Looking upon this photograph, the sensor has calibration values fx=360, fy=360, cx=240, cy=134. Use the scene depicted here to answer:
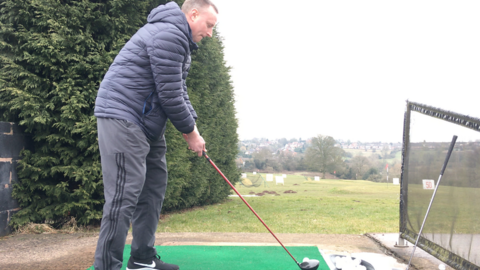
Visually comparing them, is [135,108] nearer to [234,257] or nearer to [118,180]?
[118,180]

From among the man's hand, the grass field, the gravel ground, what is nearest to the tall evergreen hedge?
the gravel ground

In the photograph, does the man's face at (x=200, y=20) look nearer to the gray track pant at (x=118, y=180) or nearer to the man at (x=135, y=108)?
the man at (x=135, y=108)

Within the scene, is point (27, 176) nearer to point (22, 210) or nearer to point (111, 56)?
point (22, 210)

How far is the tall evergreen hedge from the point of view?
14.0 feet

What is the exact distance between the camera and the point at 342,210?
30.9 feet

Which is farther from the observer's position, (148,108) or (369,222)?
(369,222)

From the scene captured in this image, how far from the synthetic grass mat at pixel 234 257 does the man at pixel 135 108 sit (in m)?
0.89

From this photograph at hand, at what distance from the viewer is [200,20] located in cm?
233

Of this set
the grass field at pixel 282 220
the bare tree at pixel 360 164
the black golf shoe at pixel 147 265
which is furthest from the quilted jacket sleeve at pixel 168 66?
the bare tree at pixel 360 164

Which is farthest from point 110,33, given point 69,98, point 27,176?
point 27,176

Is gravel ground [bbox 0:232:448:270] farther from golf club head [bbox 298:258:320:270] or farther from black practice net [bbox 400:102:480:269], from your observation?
golf club head [bbox 298:258:320:270]

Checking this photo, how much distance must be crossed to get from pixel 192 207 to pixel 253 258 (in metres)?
5.83

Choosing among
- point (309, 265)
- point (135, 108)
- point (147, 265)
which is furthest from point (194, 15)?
point (309, 265)

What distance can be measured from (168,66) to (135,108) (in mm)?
321
